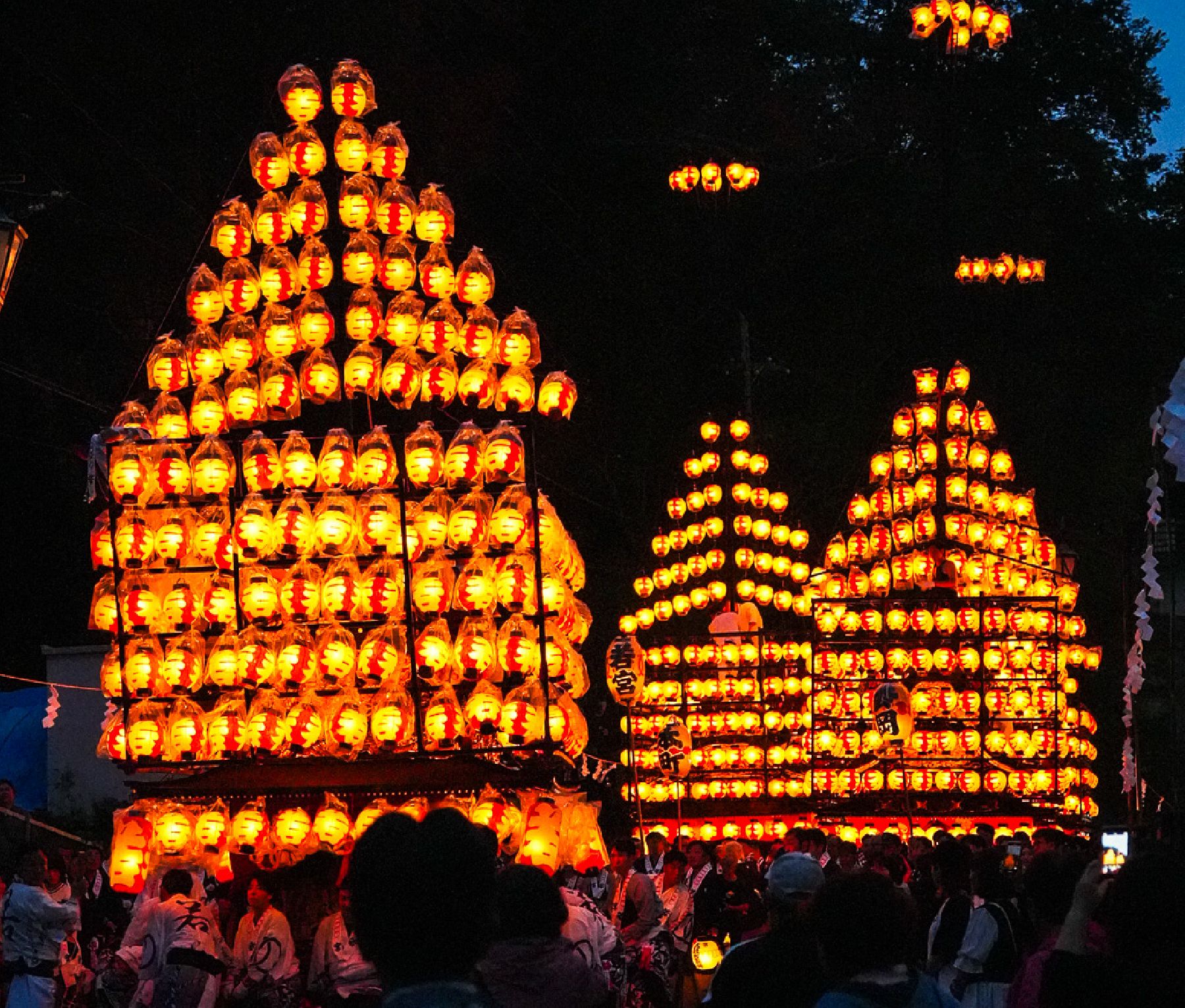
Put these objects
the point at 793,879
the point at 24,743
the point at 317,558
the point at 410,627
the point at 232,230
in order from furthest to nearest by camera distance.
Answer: the point at 24,743 < the point at 232,230 < the point at 317,558 < the point at 410,627 < the point at 793,879

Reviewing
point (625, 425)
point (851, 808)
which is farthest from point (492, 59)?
point (851, 808)

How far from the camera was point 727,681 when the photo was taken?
28.9 metres

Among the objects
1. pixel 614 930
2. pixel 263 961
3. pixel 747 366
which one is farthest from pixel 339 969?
pixel 747 366

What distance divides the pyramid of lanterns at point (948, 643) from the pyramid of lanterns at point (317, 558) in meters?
11.9

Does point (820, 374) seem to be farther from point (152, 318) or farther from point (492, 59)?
point (152, 318)

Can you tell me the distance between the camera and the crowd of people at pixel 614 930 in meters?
3.14

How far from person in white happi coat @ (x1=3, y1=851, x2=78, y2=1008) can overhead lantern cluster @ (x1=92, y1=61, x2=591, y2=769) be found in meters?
2.19

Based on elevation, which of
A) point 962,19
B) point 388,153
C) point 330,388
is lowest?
point 330,388

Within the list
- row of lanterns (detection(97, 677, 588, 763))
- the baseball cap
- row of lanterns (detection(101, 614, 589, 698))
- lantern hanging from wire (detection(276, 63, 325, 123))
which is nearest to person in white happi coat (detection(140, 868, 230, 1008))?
row of lanterns (detection(97, 677, 588, 763))

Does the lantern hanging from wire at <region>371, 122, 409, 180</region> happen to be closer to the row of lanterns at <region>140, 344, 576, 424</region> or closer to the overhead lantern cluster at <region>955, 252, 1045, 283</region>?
the row of lanterns at <region>140, 344, 576, 424</region>

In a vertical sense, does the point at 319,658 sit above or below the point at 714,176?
below

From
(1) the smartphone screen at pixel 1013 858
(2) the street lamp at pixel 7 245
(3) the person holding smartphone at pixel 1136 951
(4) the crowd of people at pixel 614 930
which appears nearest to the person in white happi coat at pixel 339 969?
(4) the crowd of people at pixel 614 930

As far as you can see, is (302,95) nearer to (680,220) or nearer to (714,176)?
(714,176)

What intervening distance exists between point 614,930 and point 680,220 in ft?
75.9
